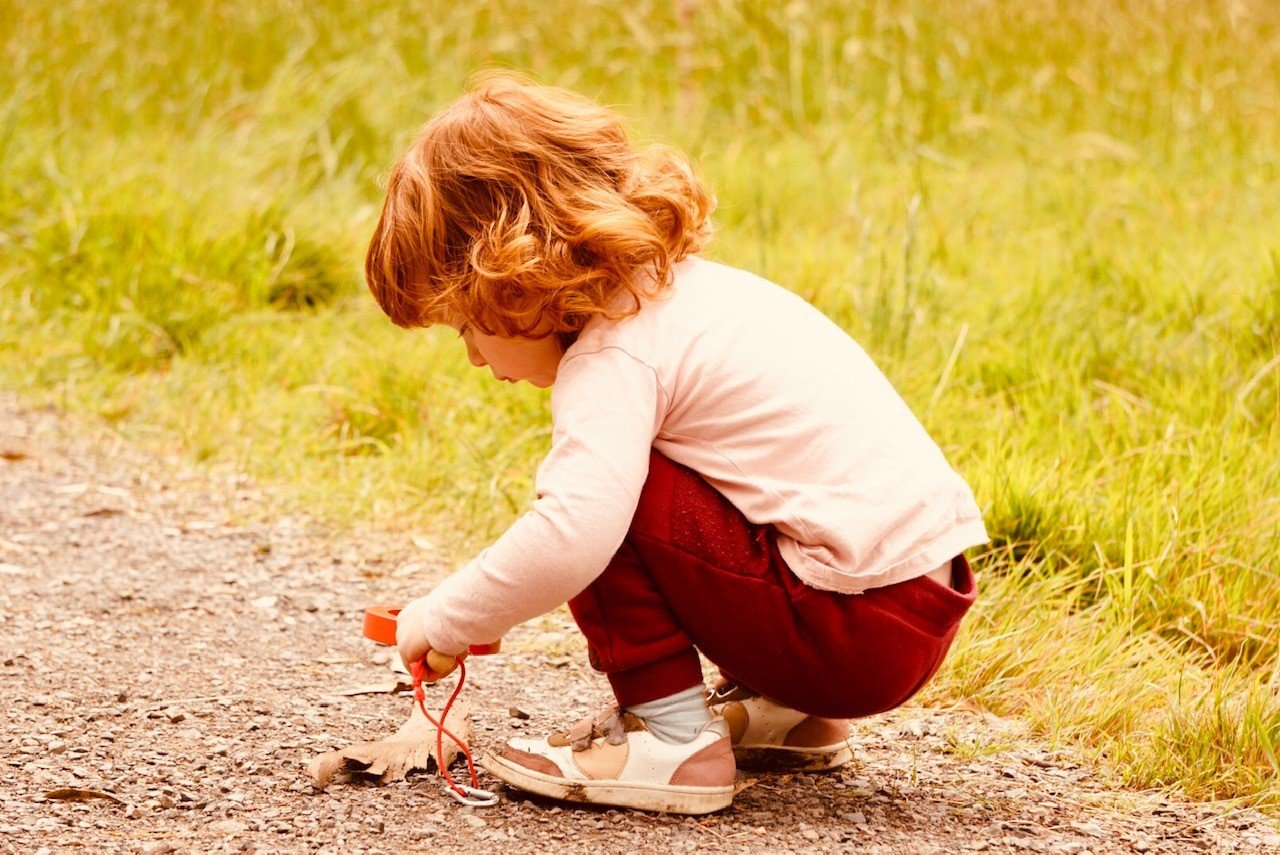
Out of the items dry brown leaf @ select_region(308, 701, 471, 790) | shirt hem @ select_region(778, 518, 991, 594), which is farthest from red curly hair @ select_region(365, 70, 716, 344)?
dry brown leaf @ select_region(308, 701, 471, 790)

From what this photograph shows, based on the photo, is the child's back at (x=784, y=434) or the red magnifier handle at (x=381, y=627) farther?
the red magnifier handle at (x=381, y=627)

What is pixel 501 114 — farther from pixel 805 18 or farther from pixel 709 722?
pixel 805 18

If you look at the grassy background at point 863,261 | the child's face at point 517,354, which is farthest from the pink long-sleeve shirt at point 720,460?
→ the grassy background at point 863,261

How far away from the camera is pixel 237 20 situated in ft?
18.1

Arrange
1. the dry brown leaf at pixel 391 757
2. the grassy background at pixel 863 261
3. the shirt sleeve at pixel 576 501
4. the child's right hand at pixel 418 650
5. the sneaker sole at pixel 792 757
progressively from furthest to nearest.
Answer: the grassy background at pixel 863 261 < the sneaker sole at pixel 792 757 < the dry brown leaf at pixel 391 757 < the child's right hand at pixel 418 650 < the shirt sleeve at pixel 576 501

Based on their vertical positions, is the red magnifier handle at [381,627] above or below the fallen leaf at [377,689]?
above

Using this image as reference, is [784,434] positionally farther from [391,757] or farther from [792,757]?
[391,757]

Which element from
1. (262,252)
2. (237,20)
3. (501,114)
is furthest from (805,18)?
(501,114)

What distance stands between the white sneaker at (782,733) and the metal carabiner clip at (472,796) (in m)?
0.34

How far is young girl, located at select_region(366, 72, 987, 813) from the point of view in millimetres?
1674

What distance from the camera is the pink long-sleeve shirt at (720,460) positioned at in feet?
5.39

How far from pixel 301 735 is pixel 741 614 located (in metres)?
0.72

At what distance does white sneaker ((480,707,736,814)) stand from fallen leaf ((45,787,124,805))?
1.63ft

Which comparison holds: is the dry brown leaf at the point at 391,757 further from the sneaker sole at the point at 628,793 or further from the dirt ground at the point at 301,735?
the sneaker sole at the point at 628,793
